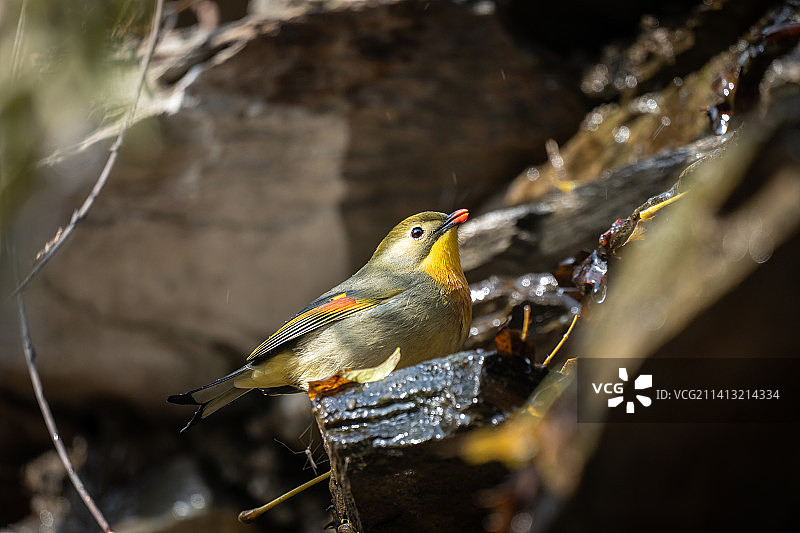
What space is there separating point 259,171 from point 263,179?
7 cm

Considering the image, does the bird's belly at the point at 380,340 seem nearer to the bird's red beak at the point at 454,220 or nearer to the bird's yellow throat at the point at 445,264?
the bird's yellow throat at the point at 445,264

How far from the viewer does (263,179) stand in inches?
212

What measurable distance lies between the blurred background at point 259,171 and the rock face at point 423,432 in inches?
80.8

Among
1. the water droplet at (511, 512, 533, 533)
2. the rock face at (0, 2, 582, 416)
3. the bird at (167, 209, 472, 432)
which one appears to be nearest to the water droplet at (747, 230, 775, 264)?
the water droplet at (511, 512, 533, 533)

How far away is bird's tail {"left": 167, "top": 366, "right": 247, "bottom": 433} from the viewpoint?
9.84 ft

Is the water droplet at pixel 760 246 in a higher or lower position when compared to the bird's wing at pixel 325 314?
higher

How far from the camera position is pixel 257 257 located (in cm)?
570

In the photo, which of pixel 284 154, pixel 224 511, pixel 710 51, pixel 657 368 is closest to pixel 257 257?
pixel 284 154

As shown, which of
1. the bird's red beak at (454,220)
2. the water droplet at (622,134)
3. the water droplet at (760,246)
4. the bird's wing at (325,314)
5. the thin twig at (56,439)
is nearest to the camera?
the water droplet at (760,246)

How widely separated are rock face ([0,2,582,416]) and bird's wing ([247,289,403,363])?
2408 millimetres

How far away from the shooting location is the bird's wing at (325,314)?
2.99 meters

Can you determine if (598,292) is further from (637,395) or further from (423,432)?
(637,395)

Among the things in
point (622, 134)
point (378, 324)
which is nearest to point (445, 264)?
point (378, 324)

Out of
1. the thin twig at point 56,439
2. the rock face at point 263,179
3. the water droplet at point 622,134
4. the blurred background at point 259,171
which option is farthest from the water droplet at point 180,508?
the water droplet at point 622,134
